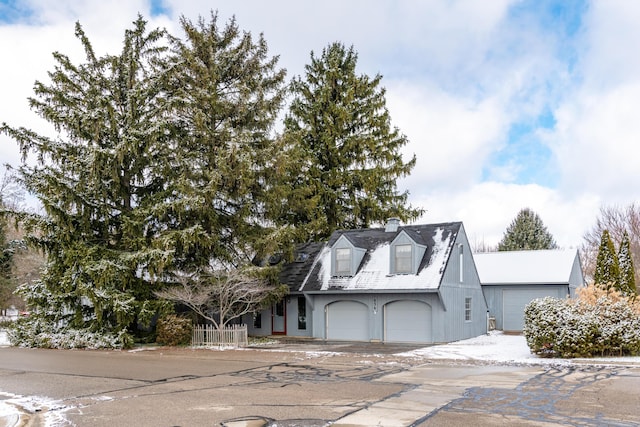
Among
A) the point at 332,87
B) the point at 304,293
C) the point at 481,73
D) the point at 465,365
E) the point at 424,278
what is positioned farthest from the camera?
the point at 332,87

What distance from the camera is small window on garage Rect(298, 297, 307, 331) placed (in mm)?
25656

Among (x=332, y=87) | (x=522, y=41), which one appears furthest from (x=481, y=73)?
(x=332, y=87)

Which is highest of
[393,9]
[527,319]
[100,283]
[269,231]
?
[393,9]

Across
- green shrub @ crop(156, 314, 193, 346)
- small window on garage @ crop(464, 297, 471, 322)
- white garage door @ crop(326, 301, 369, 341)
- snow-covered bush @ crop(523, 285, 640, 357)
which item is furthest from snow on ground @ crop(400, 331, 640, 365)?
green shrub @ crop(156, 314, 193, 346)

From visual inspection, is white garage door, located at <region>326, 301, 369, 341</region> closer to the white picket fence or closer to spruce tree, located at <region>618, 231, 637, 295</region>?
the white picket fence

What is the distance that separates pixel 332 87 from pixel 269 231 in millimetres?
15880

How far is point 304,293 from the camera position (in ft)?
79.9

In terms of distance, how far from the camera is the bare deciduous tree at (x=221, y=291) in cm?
2220

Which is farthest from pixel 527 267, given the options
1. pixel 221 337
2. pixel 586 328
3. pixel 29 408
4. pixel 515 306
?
pixel 29 408

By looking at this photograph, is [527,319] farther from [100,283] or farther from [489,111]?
[100,283]

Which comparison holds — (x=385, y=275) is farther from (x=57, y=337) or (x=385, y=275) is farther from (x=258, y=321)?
(x=57, y=337)

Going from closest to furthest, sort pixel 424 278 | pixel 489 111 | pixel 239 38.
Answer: pixel 489 111, pixel 424 278, pixel 239 38

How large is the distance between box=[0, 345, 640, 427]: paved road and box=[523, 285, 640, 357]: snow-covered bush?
81.0 inches

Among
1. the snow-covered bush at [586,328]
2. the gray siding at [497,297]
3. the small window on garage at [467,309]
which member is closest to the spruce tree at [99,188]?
the small window on garage at [467,309]
